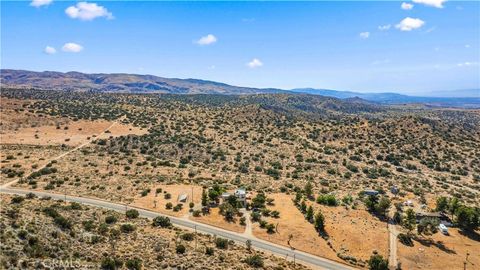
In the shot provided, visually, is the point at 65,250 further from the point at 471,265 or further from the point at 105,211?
the point at 471,265

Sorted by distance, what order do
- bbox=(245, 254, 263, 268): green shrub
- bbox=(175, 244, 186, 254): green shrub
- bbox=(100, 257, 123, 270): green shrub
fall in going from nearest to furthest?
bbox=(100, 257, 123, 270): green shrub < bbox=(175, 244, 186, 254): green shrub < bbox=(245, 254, 263, 268): green shrub

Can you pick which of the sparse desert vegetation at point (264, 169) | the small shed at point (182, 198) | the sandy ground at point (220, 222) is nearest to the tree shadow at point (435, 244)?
the sparse desert vegetation at point (264, 169)

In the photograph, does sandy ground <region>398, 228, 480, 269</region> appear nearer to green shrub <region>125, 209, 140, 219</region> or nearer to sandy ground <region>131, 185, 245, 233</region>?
sandy ground <region>131, 185, 245, 233</region>

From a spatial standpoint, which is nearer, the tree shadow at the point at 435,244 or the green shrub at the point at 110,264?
the green shrub at the point at 110,264

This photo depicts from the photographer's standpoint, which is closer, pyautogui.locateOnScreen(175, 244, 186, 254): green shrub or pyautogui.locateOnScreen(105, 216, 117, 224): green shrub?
pyautogui.locateOnScreen(175, 244, 186, 254): green shrub

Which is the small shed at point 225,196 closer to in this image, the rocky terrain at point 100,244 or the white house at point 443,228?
the rocky terrain at point 100,244

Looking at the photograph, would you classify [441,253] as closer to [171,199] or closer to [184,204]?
[184,204]

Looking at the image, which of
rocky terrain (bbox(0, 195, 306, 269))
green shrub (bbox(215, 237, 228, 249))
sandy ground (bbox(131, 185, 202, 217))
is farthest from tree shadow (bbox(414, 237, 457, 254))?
sandy ground (bbox(131, 185, 202, 217))
